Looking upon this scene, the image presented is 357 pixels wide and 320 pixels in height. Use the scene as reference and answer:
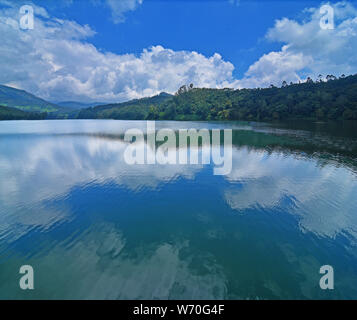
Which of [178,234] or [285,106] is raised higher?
[285,106]

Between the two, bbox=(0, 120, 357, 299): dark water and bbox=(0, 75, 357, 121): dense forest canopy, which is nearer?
bbox=(0, 120, 357, 299): dark water

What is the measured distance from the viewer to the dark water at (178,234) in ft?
22.2

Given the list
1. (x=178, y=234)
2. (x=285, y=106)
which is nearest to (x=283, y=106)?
(x=285, y=106)

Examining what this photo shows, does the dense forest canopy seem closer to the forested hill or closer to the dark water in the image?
the forested hill

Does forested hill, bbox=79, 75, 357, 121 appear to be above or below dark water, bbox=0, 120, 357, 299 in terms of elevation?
above

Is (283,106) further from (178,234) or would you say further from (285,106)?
(178,234)

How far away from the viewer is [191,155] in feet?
90.1

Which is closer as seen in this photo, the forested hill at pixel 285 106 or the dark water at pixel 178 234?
the dark water at pixel 178 234

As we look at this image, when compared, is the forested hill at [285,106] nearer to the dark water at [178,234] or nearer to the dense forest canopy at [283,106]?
the dense forest canopy at [283,106]

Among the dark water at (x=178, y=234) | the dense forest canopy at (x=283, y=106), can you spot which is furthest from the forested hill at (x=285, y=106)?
the dark water at (x=178, y=234)

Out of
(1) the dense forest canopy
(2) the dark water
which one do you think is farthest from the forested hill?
(2) the dark water

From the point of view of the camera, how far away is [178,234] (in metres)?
9.77

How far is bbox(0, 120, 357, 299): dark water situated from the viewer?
677cm
